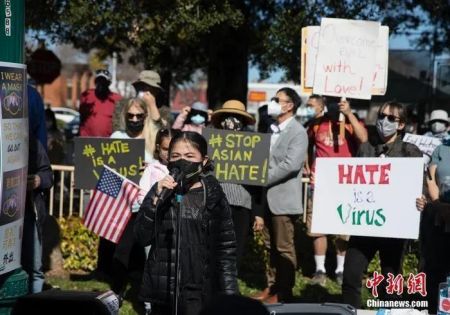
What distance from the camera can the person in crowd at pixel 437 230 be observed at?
6.24 meters

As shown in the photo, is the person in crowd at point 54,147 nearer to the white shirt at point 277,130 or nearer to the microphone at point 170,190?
the white shirt at point 277,130

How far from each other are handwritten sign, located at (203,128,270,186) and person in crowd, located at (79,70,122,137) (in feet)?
10.2

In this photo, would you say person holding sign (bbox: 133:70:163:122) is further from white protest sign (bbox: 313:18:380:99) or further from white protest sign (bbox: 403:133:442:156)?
white protest sign (bbox: 403:133:442:156)

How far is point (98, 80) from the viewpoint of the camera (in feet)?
34.8

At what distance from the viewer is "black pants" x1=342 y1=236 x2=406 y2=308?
6.56 m

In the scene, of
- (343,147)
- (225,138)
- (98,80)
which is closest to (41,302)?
(225,138)

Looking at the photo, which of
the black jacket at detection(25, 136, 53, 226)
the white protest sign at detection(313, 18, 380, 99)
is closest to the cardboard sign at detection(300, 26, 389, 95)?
the white protest sign at detection(313, 18, 380, 99)

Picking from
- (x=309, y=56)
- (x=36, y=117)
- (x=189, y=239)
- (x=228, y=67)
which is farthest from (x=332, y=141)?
(x=228, y=67)

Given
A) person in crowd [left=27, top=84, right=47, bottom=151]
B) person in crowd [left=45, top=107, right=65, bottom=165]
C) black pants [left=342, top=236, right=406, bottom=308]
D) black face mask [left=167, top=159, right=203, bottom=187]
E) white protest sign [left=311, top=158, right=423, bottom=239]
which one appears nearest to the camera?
black face mask [left=167, top=159, right=203, bottom=187]

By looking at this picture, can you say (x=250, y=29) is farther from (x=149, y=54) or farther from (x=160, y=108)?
(x=160, y=108)

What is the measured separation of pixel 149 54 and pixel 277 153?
12.1 feet

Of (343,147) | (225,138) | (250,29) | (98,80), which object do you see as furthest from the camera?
(250,29)

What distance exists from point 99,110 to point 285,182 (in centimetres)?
344

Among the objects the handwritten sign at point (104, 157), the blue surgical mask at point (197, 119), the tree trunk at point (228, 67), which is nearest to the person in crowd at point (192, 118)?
the blue surgical mask at point (197, 119)
